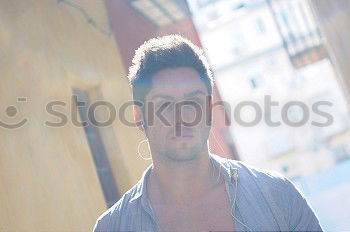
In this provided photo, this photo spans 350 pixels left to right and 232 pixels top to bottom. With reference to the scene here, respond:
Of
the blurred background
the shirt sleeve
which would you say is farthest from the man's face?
the blurred background

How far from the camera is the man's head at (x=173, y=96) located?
2275 mm

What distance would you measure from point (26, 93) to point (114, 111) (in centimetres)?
208

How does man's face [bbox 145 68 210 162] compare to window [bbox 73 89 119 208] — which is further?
window [bbox 73 89 119 208]

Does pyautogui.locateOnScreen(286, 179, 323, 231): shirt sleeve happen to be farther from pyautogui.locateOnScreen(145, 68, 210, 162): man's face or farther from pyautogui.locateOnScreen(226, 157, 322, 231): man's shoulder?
pyautogui.locateOnScreen(145, 68, 210, 162): man's face

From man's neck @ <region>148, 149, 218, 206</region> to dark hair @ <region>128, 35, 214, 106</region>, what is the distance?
0.43 m

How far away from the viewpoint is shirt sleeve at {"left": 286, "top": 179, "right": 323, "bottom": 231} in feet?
6.76

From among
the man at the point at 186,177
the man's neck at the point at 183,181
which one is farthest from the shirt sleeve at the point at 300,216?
the man's neck at the point at 183,181

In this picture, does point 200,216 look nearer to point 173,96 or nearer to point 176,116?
point 176,116

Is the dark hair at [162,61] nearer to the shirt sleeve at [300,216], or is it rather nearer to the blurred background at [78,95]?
the shirt sleeve at [300,216]

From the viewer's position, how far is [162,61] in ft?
7.86

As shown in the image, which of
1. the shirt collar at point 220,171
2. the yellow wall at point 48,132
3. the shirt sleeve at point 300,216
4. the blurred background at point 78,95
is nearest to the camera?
the shirt sleeve at point 300,216

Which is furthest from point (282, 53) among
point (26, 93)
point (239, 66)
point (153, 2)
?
point (26, 93)

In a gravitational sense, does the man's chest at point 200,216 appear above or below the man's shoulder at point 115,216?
below

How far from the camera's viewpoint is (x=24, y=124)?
355cm
